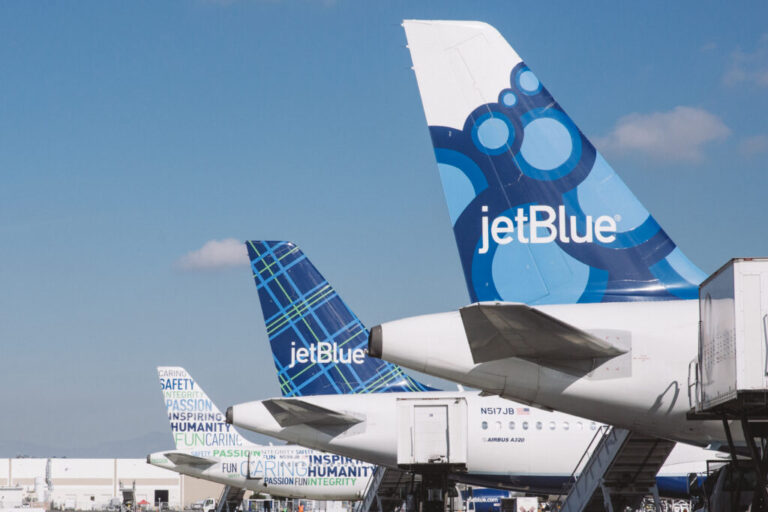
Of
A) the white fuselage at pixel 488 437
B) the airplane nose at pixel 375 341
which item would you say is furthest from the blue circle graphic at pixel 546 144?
the white fuselage at pixel 488 437

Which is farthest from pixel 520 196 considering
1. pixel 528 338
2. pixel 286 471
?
pixel 286 471

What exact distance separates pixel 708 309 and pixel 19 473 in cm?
9724

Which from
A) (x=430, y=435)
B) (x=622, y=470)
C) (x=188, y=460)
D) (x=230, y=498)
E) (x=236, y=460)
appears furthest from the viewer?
(x=230, y=498)

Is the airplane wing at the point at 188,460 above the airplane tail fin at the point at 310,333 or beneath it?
beneath

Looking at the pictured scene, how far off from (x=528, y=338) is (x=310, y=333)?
66.9ft

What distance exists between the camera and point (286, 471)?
40438 millimetres

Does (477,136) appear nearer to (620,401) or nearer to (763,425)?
(620,401)

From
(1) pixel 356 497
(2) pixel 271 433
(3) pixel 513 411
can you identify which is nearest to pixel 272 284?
(2) pixel 271 433

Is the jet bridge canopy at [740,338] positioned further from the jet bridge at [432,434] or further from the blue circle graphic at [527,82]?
the jet bridge at [432,434]

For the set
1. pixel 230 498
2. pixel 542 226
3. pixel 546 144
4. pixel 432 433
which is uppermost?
pixel 546 144

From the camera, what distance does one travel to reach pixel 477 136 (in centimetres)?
Result: 1261

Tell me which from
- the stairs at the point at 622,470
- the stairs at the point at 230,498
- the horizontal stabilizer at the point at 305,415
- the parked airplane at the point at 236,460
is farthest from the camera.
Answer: the stairs at the point at 230,498

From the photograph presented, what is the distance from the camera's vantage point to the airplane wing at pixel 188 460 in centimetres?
4303

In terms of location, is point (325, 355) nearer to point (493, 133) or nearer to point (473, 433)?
point (473, 433)
